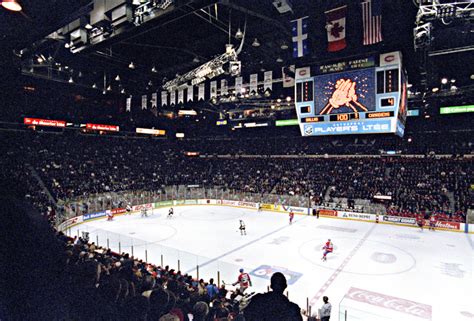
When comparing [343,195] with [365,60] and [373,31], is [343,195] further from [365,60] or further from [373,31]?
[373,31]

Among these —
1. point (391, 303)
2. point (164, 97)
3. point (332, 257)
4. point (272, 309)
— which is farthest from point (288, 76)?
point (272, 309)

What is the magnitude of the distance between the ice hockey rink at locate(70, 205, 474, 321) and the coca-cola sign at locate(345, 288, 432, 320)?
0.03 m

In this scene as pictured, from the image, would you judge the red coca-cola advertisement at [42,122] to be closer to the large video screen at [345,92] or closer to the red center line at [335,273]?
the large video screen at [345,92]

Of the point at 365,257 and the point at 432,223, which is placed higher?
the point at 432,223

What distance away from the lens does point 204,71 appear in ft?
51.5

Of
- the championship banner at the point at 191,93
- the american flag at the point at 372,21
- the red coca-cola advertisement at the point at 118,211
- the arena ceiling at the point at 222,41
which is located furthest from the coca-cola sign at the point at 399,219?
the red coca-cola advertisement at the point at 118,211

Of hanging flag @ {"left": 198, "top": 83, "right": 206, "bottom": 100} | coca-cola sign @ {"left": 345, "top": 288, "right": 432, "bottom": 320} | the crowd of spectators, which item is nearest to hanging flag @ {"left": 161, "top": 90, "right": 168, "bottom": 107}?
hanging flag @ {"left": 198, "top": 83, "right": 206, "bottom": 100}

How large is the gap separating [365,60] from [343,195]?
17.2 meters

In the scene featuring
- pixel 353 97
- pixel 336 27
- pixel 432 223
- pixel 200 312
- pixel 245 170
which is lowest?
pixel 432 223

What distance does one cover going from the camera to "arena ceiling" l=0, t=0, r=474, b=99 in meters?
7.76

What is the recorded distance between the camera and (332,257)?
554 inches

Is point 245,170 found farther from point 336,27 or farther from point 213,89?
point 336,27

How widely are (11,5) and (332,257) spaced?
1487 cm

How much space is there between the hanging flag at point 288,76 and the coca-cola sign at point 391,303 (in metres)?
12.5
